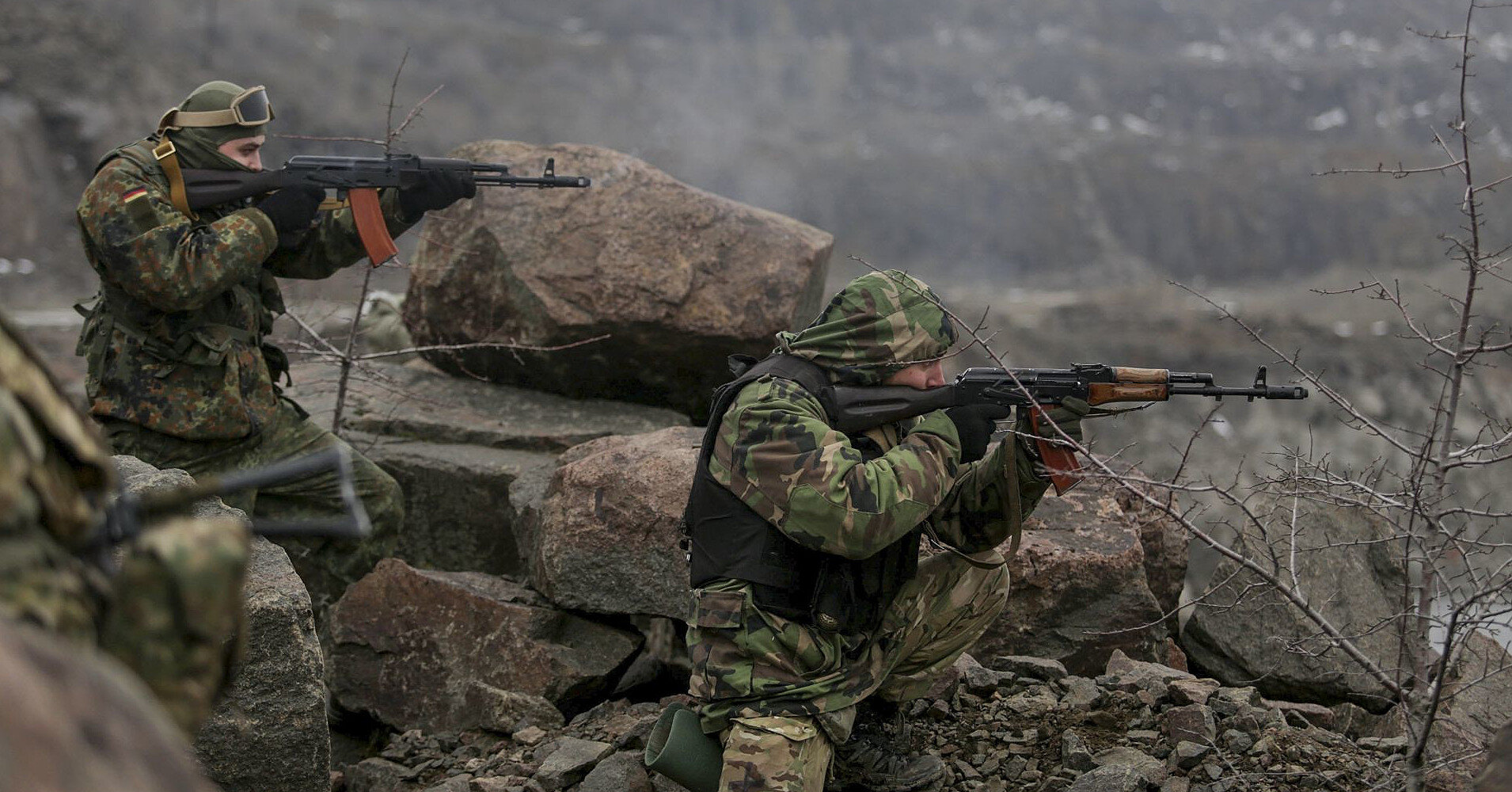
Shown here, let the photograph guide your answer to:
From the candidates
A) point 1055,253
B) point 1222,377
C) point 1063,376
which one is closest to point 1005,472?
point 1063,376

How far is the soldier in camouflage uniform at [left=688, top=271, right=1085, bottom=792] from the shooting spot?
10.9 ft

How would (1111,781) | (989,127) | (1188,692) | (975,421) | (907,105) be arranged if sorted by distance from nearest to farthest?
1. (1111,781)
2. (975,421)
3. (1188,692)
4. (989,127)
5. (907,105)

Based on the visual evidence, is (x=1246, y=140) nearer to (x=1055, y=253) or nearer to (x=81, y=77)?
(x=1055, y=253)

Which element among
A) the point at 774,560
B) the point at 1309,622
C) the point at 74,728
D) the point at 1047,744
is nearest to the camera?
the point at 74,728

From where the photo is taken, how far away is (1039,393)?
3648 mm

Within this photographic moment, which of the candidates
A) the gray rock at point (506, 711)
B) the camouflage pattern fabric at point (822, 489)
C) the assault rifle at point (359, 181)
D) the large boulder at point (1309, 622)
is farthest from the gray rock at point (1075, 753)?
the assault rifle at point (359, 181)

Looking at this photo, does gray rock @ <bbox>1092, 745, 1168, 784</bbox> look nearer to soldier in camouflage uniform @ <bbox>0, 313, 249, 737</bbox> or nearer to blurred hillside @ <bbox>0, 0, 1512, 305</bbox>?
soldier in camouflage uniform @ <bbox>0, 313, 249, 737</bbox>

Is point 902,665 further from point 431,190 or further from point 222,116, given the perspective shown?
point 222,116

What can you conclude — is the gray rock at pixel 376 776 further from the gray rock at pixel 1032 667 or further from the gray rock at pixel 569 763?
the gray rock at pixel 1032 667

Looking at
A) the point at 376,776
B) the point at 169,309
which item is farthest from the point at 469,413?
the point at 376,776

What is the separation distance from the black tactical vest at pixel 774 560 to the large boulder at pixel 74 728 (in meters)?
2.11

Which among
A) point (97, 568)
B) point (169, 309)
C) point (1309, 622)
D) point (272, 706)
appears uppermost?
point (1309, 622)

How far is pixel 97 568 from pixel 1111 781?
2734mm

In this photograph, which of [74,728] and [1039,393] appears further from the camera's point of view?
[1039,393]
